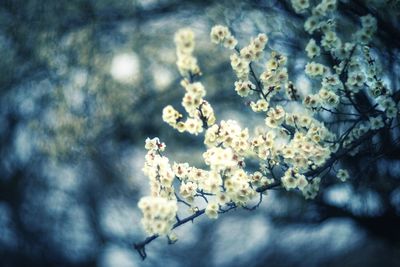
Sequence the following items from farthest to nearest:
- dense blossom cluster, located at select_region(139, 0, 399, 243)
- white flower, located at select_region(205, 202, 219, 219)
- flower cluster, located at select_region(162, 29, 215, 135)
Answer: white flower, located at select_region(205, 202, 219, 219), dense blossom cluster, located at select_region(139, 0, 399, 243), flower cluster, located at select_region(162, 29, 215, 135)

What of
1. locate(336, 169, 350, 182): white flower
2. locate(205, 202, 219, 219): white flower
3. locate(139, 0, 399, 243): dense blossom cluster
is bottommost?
locate(205, 202, 219, 219): white flower

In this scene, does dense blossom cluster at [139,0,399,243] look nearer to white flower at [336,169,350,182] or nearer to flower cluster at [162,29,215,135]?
flower cluster at [162,29,215,135]

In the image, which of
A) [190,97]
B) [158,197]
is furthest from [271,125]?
[158,197]

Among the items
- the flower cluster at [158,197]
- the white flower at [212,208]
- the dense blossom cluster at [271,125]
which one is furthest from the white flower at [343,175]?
the flower cluster at [158,197]

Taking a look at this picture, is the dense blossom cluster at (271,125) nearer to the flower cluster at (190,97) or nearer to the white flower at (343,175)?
the flower cluster at (190,97)

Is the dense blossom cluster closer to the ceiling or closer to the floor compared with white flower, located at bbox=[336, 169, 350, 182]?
closer to the ceiling

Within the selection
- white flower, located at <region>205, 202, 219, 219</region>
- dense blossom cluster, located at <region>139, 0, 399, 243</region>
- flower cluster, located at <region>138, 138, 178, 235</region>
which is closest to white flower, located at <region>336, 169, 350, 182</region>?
dense blossom cluster, located at <region>139, 0, 399, 243</region>

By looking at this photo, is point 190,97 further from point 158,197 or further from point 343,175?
point 343,175

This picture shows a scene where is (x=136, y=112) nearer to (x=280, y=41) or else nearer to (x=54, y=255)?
(x=280, y=41)

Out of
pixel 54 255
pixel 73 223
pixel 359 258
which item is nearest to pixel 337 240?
pixel 359 258
